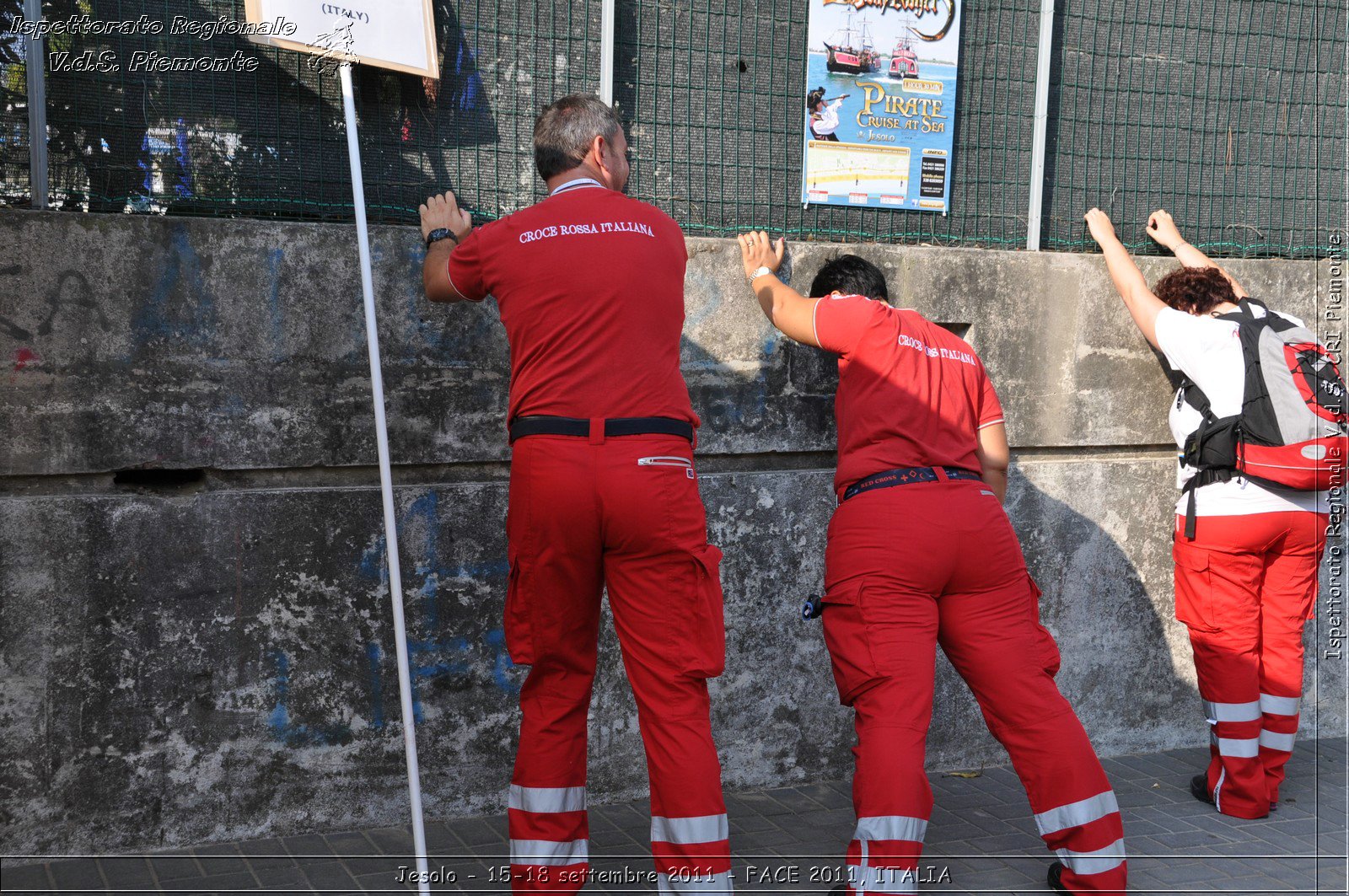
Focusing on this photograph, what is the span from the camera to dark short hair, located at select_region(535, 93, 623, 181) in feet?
11.8

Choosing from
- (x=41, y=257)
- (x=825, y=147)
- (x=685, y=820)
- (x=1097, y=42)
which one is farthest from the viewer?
Result: (x=1097, y=42)

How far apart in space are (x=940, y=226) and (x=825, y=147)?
613 millimetres

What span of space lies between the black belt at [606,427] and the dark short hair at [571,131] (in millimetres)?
782

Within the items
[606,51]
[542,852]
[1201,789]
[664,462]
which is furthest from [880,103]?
[542,852]

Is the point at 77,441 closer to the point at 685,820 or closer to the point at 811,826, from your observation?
the point at 685,820

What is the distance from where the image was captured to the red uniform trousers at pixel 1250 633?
4.59m

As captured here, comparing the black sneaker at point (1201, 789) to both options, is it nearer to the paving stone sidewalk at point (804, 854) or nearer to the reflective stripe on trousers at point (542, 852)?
the paving stone sidewalk at point (804, 854)

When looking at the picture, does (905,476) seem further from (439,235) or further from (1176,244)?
(1176,244)

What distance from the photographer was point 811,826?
437 cm

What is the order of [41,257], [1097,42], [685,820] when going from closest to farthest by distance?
[685,820]
[41,257]
[1097,42]

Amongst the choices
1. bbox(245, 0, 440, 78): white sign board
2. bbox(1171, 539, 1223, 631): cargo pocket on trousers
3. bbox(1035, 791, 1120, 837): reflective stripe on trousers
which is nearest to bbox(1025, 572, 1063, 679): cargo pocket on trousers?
bbox(1035, 791, 1120, 837): reflective stripe on trousers

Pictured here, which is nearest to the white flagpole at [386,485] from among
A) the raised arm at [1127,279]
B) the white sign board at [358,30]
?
the white sign board at [358,30]

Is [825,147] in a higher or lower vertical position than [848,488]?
higher

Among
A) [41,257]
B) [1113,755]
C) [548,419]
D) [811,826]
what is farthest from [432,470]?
[1113,755]
